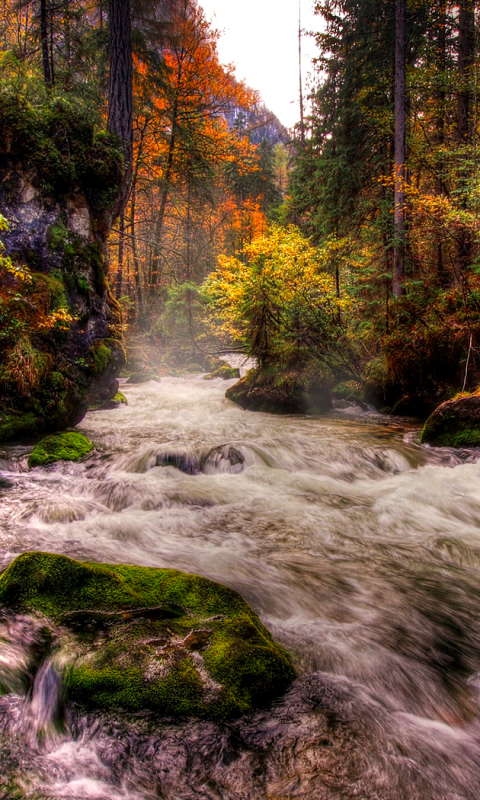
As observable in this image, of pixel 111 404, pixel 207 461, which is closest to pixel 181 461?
pixel 207 461

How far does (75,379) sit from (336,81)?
596 inches

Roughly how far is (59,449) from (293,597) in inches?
186

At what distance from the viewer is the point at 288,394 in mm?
10812

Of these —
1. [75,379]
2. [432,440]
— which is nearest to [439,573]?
[432,440]

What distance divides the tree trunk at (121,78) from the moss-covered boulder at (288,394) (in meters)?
5.88

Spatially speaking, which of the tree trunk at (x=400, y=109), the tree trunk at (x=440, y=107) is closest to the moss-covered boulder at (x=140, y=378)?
the tree trunk at (x=400, y=109)

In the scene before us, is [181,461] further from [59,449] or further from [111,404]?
[111,404]

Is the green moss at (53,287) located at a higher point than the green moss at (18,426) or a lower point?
higher

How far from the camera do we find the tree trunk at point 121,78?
9391 millimetres

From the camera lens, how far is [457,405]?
7.21 meters

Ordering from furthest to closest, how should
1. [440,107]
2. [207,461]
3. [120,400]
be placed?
1. [440,107]
2. [120,400]
3. [207,461]

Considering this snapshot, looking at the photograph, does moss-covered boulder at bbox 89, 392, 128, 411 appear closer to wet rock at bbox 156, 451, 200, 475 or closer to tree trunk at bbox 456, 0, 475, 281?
wet rock at bbox 156, 451, 200, 475

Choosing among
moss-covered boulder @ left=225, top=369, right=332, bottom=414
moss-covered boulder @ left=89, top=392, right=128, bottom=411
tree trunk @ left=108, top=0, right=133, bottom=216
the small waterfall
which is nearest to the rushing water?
the small waterfall

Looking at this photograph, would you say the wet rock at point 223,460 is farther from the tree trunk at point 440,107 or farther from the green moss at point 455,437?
the tree trunk at point 440,107
